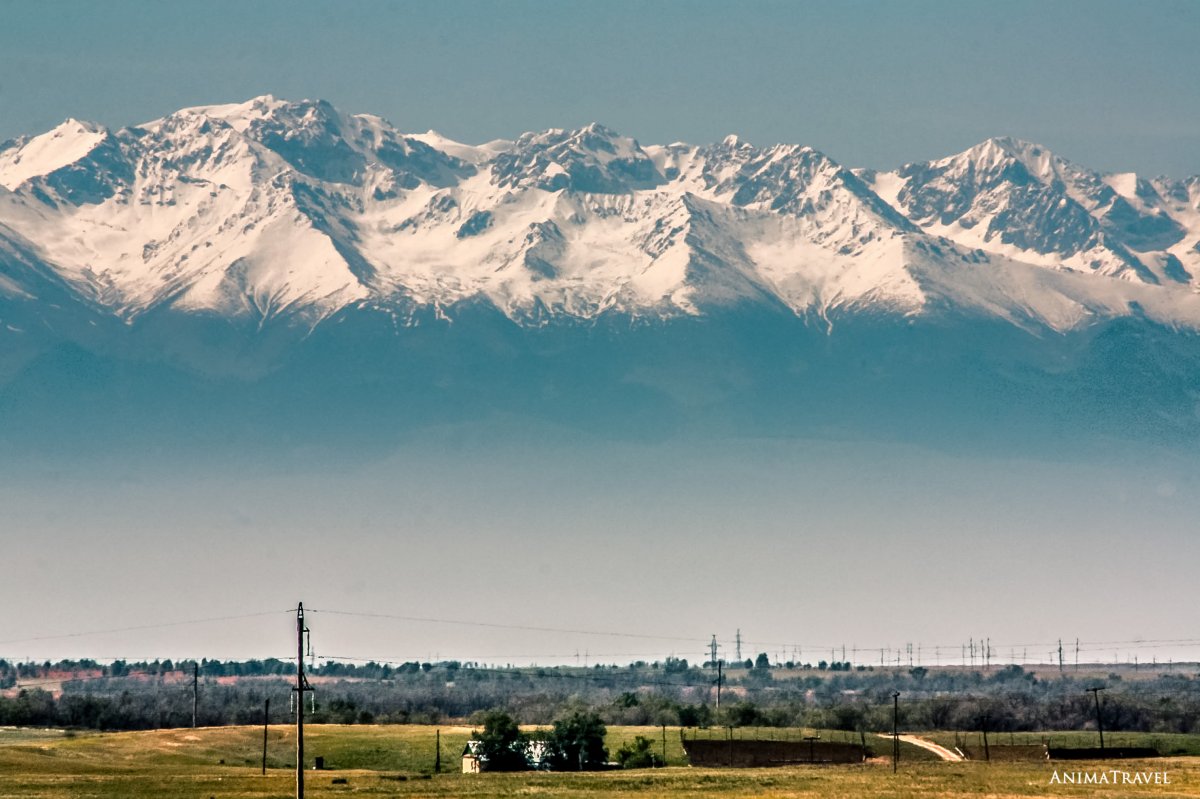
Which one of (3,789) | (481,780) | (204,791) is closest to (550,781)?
(481,780)

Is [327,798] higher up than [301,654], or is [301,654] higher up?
[301,654]

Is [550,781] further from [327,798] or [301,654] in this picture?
[301,654]

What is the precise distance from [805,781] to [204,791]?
5434 cm

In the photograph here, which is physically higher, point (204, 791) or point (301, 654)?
point (301, 654)

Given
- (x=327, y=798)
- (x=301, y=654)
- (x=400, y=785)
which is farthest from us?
(x=400, y=785)

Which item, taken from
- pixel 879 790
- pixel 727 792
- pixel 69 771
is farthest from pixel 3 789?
pixel 879 790

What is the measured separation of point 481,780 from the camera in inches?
7835

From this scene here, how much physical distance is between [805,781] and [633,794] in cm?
2416

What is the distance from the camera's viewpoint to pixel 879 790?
588 feet

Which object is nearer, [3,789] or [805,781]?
Answer: [3,789]

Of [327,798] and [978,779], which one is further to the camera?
[978,779]

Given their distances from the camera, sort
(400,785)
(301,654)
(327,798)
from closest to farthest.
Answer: (301,654)
(327,798)
(400,785)

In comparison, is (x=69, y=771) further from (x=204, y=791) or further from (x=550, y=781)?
(x=550, y=781)

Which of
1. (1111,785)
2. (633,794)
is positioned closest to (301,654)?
(633,794)
